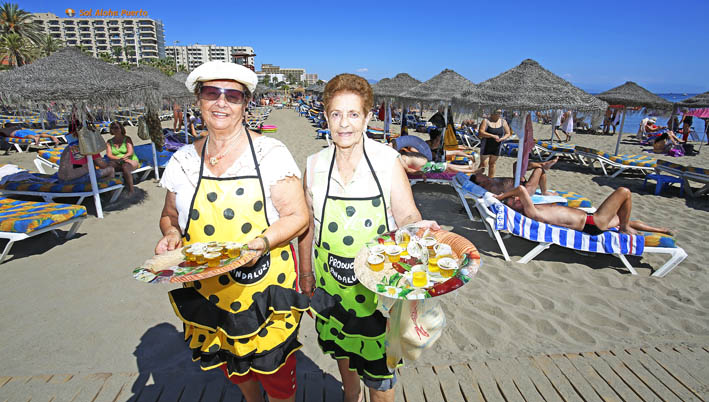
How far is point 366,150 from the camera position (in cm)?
179

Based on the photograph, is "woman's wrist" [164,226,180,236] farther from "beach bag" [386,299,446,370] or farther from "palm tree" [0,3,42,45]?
"palm tree" [0,3,42,45]

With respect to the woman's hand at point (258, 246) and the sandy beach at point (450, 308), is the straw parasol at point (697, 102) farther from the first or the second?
the woman's hand at point (258, 246)

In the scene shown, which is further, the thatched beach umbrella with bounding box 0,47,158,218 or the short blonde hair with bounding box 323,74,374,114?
the thatched beach umbrella with bounding box 0,47,158,218

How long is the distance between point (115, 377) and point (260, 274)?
2.00 metres

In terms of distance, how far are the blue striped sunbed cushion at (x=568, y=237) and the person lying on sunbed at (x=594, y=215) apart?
218mm

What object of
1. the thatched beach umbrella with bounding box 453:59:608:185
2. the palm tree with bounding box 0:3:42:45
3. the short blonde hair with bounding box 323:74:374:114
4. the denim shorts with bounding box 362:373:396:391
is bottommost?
the denim shorts with bounding box 362:373:396:391

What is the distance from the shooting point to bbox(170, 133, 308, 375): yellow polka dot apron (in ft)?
5.44

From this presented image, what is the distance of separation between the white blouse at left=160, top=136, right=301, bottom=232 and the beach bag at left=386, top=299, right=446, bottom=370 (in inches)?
30.7

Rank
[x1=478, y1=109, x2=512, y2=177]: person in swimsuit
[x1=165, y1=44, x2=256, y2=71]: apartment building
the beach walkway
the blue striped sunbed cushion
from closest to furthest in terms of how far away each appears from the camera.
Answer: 1. the beach walkway
2. the blue striped sunbed cushion
3. [x1=478, y1=109, x2=512, y2=177]: person in swimsuit
4. [x1=165, y1=44, x2=256, y2=71]: apartment building

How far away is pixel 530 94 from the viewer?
5.41 metres

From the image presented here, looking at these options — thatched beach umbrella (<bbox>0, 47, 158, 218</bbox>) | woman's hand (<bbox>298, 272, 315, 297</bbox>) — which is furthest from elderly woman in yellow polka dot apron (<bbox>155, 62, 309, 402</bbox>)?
thatched beach umbrella (<bbox>0, 47, 158, 218</bbox>)

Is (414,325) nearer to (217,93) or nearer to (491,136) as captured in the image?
(217,93)

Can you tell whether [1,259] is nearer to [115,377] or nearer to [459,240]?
[115,377]

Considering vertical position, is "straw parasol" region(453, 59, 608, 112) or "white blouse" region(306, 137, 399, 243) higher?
"straw parasol" region(453, 59, 608, 112)
